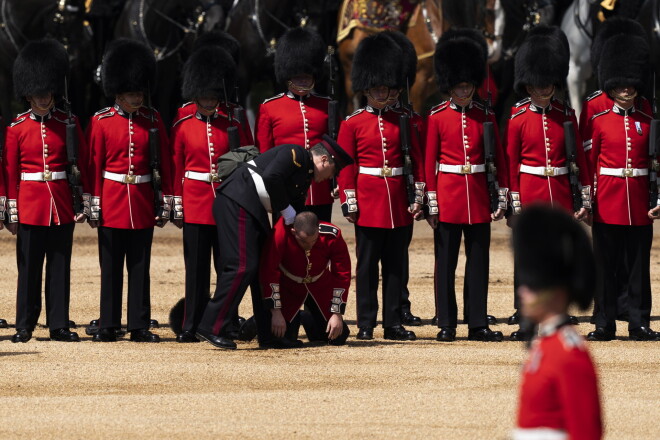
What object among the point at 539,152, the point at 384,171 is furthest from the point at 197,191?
the point at 539,152

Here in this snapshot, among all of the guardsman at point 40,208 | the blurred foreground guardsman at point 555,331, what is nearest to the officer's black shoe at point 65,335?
the guardsman at point 40,208

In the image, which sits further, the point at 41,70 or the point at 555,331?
the point at 41,70

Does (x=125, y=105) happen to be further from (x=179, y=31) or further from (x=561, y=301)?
(x=179, y=31)

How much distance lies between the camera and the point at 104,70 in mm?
7336

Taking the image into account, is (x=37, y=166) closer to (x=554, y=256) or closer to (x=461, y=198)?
(x=461, y=198)

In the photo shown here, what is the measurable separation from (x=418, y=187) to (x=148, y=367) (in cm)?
148

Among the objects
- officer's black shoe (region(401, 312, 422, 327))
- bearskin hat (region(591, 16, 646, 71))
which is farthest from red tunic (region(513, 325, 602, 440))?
bearskin hat (region(591, 16, 646, 71))

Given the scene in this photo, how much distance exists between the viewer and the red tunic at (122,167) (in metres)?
6.95

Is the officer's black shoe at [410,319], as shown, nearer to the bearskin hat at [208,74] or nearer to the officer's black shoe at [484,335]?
the officer's black shoe at [484,335]

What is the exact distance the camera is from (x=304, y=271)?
6695 millimetres

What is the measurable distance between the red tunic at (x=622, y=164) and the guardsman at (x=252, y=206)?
109 centimetres

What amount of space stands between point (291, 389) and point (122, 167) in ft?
5.46

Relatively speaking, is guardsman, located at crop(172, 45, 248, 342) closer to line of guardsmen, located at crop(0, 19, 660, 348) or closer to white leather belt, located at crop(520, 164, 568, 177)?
line of guardsmen, located at crop(0, 19, 660, 348)

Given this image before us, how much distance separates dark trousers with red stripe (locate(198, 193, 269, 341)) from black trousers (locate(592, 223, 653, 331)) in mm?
1420
